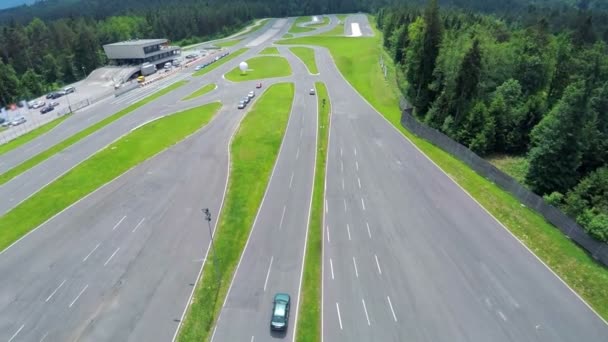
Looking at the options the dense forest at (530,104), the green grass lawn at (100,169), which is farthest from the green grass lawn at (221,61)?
the dense forest at (530,104)

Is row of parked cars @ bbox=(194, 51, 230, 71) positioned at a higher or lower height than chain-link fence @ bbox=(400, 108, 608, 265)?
higher

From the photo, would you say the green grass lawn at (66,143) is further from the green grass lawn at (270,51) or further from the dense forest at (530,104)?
the dense forest at (530,104)

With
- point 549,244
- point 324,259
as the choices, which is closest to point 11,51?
point 324,259

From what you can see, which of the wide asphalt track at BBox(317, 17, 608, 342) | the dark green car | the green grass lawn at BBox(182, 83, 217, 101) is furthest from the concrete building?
the dark green car

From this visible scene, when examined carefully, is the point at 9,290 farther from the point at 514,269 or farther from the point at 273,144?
the point at 514,269

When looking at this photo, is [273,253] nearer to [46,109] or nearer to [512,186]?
[512,186]

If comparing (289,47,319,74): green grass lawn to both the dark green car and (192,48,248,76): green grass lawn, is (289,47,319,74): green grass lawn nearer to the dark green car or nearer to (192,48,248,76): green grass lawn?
(192,48,248,76): green grass lawn
